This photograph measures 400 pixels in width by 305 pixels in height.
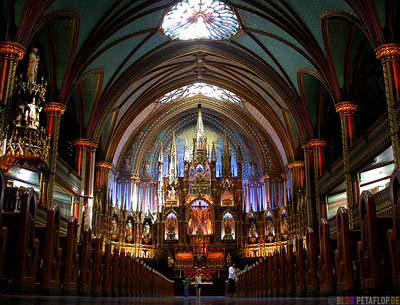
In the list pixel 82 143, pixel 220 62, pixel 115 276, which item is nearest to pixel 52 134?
pixel 82 143

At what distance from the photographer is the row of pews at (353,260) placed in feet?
17.1

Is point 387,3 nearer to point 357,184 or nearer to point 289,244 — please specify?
point 357,184

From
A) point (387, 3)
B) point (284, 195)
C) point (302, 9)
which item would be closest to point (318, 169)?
point (284, 195)

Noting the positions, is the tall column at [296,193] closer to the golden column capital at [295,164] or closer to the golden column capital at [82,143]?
the golden column capital at [295,164]

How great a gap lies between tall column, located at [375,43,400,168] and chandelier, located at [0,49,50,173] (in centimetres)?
1146

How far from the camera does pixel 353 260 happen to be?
24.7ft

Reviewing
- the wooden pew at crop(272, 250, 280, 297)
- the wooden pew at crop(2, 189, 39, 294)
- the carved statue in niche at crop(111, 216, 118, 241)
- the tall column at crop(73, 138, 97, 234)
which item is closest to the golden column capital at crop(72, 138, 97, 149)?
the tall column at crop(73, 138, 97, 234)

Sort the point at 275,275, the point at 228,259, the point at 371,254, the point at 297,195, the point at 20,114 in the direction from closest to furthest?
the point at 371,254 → the point at 275,275 → the point at 20,114 → the point at 297,195 → the point at 228,259

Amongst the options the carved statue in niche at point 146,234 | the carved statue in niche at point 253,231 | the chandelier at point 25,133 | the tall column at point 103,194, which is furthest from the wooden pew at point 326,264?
the carved statue in niche at point 146,234

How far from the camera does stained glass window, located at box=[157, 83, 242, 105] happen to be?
108ft

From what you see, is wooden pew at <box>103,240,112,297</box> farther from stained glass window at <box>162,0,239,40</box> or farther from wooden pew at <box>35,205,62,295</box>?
stained glass window at <box>162,0,239,40</box>

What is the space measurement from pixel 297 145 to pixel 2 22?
19.0 meters

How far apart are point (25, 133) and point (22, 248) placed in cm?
908

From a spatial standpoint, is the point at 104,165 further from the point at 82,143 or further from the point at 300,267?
the point at 300,267
